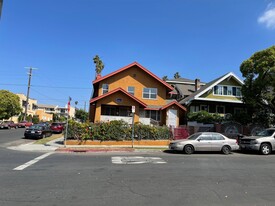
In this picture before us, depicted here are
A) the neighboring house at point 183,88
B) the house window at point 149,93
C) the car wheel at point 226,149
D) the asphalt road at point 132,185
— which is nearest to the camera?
the asphalt road at point 132,185

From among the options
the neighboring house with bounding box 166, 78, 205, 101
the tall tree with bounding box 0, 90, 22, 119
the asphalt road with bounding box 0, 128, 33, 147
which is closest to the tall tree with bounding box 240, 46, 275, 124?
the neighboring house with bounding box 166, 78, 205, 101

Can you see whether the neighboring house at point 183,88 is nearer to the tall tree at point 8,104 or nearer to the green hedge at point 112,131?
the green hedge at point 112,131

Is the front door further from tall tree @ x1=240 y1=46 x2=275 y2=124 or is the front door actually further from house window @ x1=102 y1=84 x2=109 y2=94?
tall tree @ x1=240 y1=46 x2=275 y2=124

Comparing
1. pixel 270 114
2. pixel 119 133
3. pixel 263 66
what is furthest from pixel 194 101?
pixel 119 133

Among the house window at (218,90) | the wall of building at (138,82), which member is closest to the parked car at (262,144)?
the wall of building at (138,82)

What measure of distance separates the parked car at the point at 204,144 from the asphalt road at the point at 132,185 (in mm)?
5386

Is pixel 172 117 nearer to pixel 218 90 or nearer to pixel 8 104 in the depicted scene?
pixel 218 90

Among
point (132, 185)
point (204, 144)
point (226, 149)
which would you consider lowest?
point (132, 185)

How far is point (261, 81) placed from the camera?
22.6 metres

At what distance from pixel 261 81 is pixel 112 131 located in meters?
13.2

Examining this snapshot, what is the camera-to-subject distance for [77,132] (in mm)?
20281

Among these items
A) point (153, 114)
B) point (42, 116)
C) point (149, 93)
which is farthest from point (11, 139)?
point (42, 116)

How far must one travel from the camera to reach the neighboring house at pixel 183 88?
40.0m

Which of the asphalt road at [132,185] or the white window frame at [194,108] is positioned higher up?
the white window frame at [194,108]
